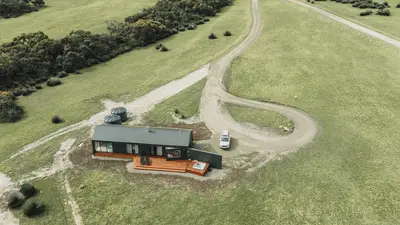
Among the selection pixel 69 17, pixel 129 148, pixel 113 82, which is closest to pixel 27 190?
pixel 129 148

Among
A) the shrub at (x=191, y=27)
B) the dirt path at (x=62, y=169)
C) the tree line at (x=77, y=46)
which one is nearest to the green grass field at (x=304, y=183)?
the dirt path at (x=62, y=169)

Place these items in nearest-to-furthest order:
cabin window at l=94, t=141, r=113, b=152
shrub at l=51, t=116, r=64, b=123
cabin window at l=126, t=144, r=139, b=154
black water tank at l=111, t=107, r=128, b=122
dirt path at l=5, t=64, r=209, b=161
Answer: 1. cabin window at l=126, t=144, r=139, b=154
2. cabin window at l=94, t=141, r=113, b=152
3. dirt path at l=5, t=64, r=209, b=161
4. black water tank at l=111, t=107, r=128, b=122
5. shrub at l=51, t=116, r=64, b=123

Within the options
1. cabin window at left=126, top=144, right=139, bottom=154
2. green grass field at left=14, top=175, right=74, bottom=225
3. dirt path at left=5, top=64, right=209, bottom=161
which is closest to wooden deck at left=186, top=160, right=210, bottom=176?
Result: cabin window at left=126, top=144, right=139, bottom=154

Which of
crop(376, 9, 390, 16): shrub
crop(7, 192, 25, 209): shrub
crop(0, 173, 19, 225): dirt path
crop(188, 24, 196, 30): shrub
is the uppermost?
crop(376, 9, 390, 16): shrub

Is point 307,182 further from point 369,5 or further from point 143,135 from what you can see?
point 369,5

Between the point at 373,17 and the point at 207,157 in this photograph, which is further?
the point at 373,17

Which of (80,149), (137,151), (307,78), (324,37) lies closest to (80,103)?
(80,149)

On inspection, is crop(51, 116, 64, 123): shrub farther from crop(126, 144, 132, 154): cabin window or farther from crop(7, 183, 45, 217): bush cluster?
crop(7, 183, 45, 217): bush cluster
